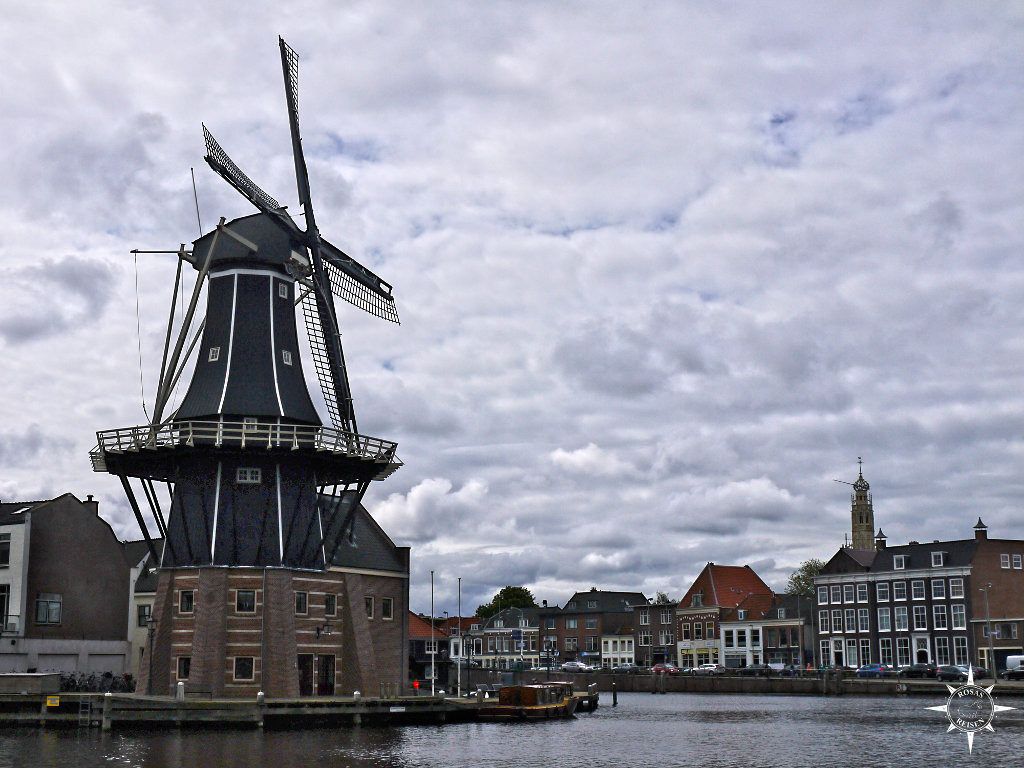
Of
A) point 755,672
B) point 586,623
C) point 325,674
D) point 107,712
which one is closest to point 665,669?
point 755,672

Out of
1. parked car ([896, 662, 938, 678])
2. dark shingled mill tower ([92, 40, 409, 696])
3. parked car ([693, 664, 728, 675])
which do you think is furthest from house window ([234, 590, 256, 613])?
Answer: parked car ([693, 664, 728, 675])

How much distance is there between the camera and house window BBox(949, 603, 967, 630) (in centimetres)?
9575

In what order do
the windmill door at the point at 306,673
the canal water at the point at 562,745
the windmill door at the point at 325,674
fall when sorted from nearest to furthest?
the canal water at the point at 562,745 → the windmill door at the point at 306,673 → the windmill door at the point at 325,674

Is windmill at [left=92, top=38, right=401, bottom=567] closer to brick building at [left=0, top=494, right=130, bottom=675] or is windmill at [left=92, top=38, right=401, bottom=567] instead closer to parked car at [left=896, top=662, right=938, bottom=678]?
brick building at [left=0, top=494, right=130, bottom=675]

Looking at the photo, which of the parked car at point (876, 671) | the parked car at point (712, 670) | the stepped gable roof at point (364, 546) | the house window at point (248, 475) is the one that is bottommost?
the parked car at point (712, 670)

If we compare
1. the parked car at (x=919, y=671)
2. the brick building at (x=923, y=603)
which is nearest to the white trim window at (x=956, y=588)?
the brick building at (x=923, y=603)

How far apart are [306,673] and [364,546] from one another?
11.1 m

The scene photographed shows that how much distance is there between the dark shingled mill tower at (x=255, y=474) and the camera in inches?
2114

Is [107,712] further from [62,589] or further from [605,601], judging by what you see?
[605,601]

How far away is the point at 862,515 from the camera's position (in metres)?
186

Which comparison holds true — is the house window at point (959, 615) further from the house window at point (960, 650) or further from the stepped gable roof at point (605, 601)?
the stepped gable roof at point (605, 601)

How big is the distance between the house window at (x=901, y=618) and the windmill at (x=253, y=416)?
2304 inches

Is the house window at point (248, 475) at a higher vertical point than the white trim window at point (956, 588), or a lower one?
higher

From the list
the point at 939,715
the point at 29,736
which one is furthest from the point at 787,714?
the point at 29,736
